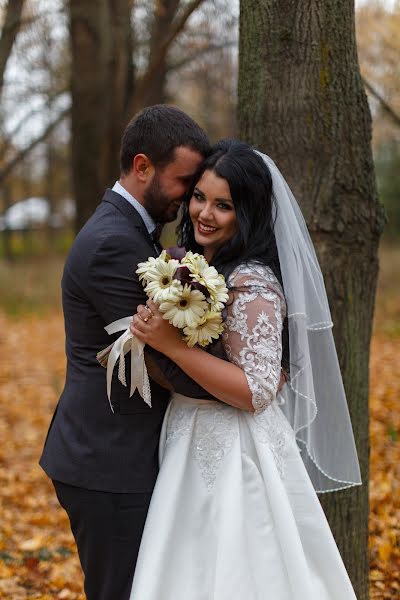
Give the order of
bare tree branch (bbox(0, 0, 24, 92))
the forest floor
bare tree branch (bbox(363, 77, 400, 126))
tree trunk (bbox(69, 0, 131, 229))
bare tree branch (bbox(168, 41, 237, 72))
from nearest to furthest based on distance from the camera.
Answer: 1. the forest floor
2. bare tree branch (bbox(363, 77, 400, 126))
3. tree trunk (bbox(69, 0, 131, 229))
4. bare tree branch (bbox(0, 0, 24, 92))
5. bare tree branch (bbox(168, 41, 237, 72))

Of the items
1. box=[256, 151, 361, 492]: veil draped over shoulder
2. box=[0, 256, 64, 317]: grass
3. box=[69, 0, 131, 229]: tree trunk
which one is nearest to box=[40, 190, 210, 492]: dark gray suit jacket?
box=[256, 151, 361, 492]: veil draped over shoulder

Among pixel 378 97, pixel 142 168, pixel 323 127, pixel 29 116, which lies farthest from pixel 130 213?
pixel 29 116

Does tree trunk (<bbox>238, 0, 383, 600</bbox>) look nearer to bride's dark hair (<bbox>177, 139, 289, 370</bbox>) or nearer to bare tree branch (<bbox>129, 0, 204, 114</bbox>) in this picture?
bride's dark hair (<bbox>177, 139, 289, 370</bbox>)

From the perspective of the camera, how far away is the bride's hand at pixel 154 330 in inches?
96.6

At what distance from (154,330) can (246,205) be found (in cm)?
65

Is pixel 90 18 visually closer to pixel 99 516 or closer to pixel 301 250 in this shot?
pixel 301 250

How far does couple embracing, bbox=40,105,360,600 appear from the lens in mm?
2562

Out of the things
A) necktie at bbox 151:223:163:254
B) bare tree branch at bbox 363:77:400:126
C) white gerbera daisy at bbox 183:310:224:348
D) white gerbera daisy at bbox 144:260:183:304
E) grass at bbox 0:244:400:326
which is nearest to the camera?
white gerbera daisy at bbox 144:260:183:304

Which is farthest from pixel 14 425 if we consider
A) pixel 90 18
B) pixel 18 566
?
pixel 90 18

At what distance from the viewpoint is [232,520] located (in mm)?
2553

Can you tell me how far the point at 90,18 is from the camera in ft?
25.2

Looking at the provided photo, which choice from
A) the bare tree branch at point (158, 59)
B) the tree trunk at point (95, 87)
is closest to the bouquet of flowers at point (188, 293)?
the bare tree branch at point (158, 59)

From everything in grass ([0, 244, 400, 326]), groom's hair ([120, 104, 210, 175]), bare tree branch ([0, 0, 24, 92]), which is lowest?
grass ([0, 244, 400, 326])

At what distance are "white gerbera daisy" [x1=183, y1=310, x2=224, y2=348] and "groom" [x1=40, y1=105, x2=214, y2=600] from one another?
0.56 feet
